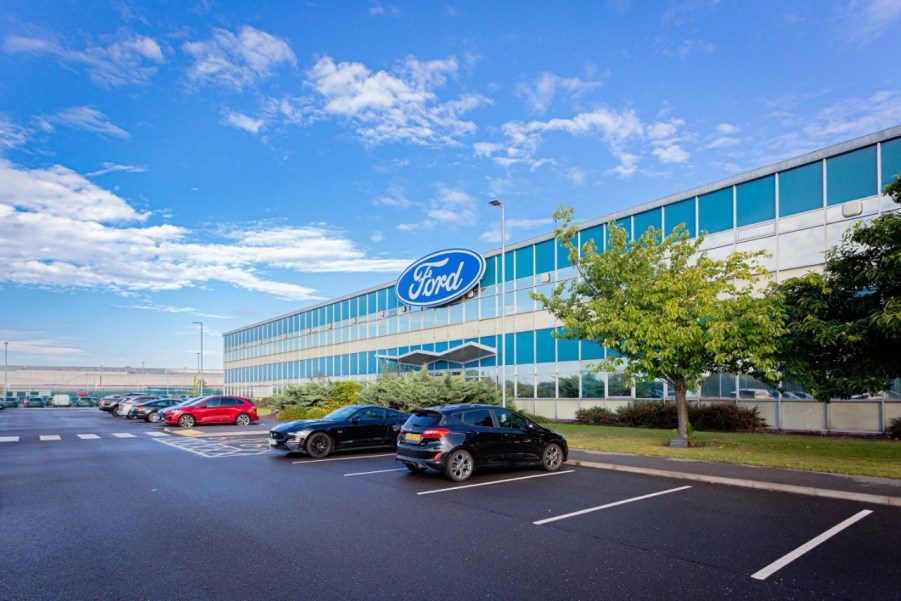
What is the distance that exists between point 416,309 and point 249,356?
3763 cm

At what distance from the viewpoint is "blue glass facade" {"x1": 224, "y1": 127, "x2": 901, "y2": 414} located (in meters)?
20.8

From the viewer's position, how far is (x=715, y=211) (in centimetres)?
2445

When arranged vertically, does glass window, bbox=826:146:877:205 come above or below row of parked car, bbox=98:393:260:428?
above

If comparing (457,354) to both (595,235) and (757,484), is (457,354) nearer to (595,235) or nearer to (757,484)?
(595,235)

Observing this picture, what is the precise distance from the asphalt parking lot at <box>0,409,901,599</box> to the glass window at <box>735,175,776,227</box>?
14751mm

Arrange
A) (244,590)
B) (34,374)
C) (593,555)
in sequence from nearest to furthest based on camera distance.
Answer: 1. (244,590)
2. (593,555)
3. (34,374)

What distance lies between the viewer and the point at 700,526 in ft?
26.2

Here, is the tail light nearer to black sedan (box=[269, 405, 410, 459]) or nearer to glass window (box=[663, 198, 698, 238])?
black sedan (box=[269, 405, 410, 459])

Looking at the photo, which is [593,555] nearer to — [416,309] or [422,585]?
[422,585]

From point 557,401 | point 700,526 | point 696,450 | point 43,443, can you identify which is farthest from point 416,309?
point 700,526

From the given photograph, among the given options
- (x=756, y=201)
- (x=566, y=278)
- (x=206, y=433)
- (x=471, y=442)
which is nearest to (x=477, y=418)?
(x=471, y=442)

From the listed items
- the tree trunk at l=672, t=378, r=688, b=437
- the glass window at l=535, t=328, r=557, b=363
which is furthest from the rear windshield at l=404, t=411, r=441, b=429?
the glass window at l=535, t=328, r=557, b=363

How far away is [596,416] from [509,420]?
51.8ft

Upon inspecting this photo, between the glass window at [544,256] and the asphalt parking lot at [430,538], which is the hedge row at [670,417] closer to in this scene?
the glass window at [544,256]
